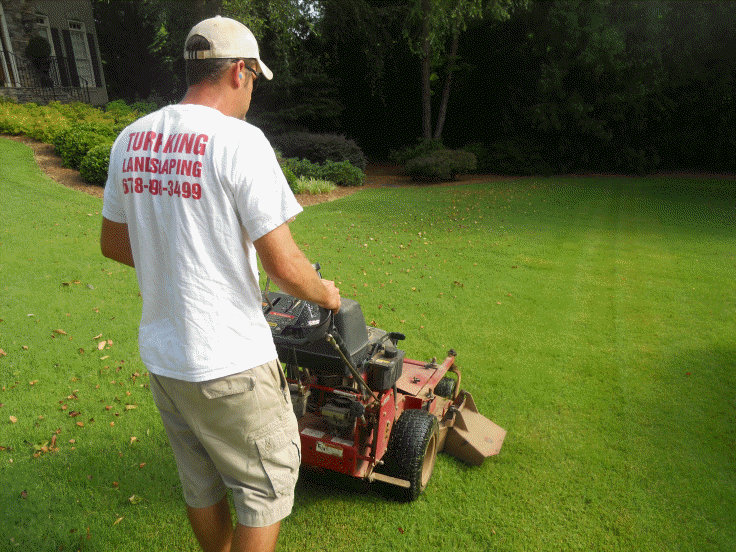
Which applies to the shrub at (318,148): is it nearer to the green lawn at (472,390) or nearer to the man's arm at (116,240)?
the green lawn at (472,390)

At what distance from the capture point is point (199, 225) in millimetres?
1672

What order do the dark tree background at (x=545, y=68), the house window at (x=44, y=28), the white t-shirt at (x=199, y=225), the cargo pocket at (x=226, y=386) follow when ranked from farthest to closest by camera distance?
1. the house window at (x=44, y=28)
2. the dark tree background at (x=545, y=68)
3. the cargo pocket at (x=226, y=386)
4. the white t-shirt at (x=199, y=225)

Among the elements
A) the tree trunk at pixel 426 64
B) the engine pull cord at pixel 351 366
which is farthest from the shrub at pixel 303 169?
the engine pull cord at pixel 351 366

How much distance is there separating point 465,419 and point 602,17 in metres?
17.3

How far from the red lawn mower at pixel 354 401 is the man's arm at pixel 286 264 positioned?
684 mm

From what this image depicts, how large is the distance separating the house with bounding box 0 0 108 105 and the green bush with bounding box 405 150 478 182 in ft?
Result: 37.2

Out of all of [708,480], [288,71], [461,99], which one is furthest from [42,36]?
[708,480]

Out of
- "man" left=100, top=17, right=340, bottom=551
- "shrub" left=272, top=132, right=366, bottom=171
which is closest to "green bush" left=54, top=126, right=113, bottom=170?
"shrub" left=272, top=132, right=366, bottom=171

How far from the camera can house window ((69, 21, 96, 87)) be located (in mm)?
21406

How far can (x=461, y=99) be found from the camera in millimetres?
22312

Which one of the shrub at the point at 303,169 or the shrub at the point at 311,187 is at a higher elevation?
the shrub at the point at 303,169

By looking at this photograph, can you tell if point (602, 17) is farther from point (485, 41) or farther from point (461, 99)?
point (461, 99)

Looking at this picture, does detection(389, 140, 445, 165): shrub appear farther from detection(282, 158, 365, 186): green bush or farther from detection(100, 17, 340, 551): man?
detection(100, 17, 340, 551): man

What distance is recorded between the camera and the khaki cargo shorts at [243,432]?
1788 millimetres
